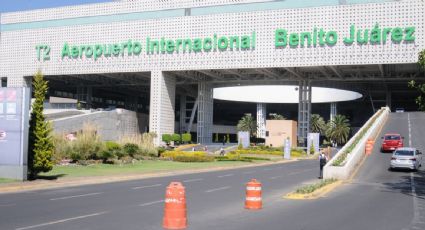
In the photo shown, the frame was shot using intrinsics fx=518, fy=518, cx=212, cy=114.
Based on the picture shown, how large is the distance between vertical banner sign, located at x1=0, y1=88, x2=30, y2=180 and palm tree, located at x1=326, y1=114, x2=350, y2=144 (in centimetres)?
7777

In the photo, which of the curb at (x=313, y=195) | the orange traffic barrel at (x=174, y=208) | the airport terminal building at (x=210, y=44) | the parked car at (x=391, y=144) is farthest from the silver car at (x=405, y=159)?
the airport terminal building at (x=210, y=44)

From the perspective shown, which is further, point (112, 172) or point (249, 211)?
point (112, 172)

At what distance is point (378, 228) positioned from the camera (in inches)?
459

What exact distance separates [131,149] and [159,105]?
34.0 meters

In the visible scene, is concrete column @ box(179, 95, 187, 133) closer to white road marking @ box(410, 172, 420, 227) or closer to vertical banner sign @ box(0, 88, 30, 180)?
white road marking @ box(410, 172, 420, 227)

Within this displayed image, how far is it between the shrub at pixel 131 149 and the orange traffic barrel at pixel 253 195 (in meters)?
23.8

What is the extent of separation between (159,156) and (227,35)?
1122 inches

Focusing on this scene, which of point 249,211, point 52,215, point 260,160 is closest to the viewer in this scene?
point 52,215

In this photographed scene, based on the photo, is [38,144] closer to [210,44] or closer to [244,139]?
[210,44]

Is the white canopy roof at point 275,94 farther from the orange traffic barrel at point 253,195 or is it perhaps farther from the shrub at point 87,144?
the orange traffic barrel at point 253,195

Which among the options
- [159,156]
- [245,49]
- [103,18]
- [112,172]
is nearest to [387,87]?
[245,49]

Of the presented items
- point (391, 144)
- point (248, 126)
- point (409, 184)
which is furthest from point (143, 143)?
point (248, 126)

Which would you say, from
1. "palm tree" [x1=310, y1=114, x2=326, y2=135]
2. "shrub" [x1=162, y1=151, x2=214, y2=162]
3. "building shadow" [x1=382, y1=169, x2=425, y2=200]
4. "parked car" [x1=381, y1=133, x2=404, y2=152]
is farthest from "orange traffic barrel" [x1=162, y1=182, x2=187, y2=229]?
"palm tree" [x1=310, y1=114, x2=326, y2=135]

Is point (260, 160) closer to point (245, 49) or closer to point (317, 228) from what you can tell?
point (245, 49)
